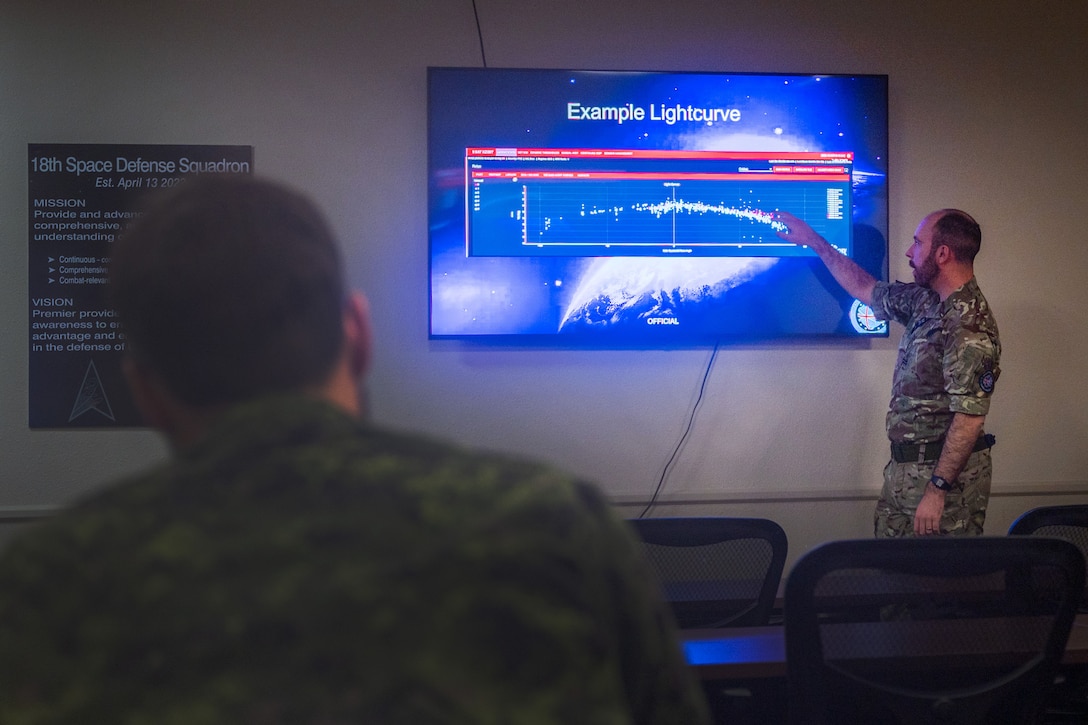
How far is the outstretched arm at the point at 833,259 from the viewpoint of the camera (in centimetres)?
348

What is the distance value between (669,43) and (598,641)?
337 cm

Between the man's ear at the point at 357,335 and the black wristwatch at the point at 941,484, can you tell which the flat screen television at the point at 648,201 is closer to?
the black wristwatch at the point at 941,484

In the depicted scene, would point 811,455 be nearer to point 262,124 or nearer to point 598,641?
point 262,124

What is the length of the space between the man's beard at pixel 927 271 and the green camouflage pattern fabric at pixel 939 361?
4cm

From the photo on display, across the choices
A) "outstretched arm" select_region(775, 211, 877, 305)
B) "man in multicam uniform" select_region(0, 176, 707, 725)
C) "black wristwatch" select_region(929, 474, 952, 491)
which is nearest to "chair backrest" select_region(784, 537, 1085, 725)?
"man in multicam uniform" select_region(0, 176, 707, 725)

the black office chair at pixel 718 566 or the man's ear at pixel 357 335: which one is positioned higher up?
the man's ear at pixel 357 335

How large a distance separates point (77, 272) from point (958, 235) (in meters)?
3.13

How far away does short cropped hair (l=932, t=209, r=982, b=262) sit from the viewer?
3.06 meters

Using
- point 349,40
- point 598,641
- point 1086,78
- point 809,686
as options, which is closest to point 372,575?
point 598,641

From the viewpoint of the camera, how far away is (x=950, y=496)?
304cm

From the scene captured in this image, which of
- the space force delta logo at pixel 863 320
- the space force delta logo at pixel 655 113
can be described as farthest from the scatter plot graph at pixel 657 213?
the space force delta logo at pixel 863 320

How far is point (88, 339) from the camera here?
344 cm

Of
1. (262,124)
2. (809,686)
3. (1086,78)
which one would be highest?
(1086,78)

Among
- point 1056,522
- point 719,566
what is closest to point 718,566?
point 719,566
